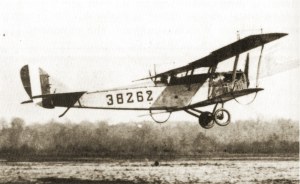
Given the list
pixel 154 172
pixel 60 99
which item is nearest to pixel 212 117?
pixel 60 99

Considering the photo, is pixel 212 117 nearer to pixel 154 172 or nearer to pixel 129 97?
pixel 129 97

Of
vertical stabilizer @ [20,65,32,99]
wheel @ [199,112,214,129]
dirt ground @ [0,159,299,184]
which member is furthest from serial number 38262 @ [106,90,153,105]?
dirt ground @ [0,159,299,184]

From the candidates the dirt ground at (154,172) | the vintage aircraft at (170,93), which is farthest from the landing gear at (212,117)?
the dirt ground at (154,172)

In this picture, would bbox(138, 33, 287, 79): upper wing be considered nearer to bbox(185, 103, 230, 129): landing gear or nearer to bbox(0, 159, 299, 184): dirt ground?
bbox(185, 103, 230, 129): landing gear

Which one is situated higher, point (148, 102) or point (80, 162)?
point (148, 102)

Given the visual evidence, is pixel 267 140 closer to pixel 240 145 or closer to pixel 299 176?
pixel 240 145

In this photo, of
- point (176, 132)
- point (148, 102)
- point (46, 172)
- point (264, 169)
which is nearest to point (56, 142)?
point (176, 132)
